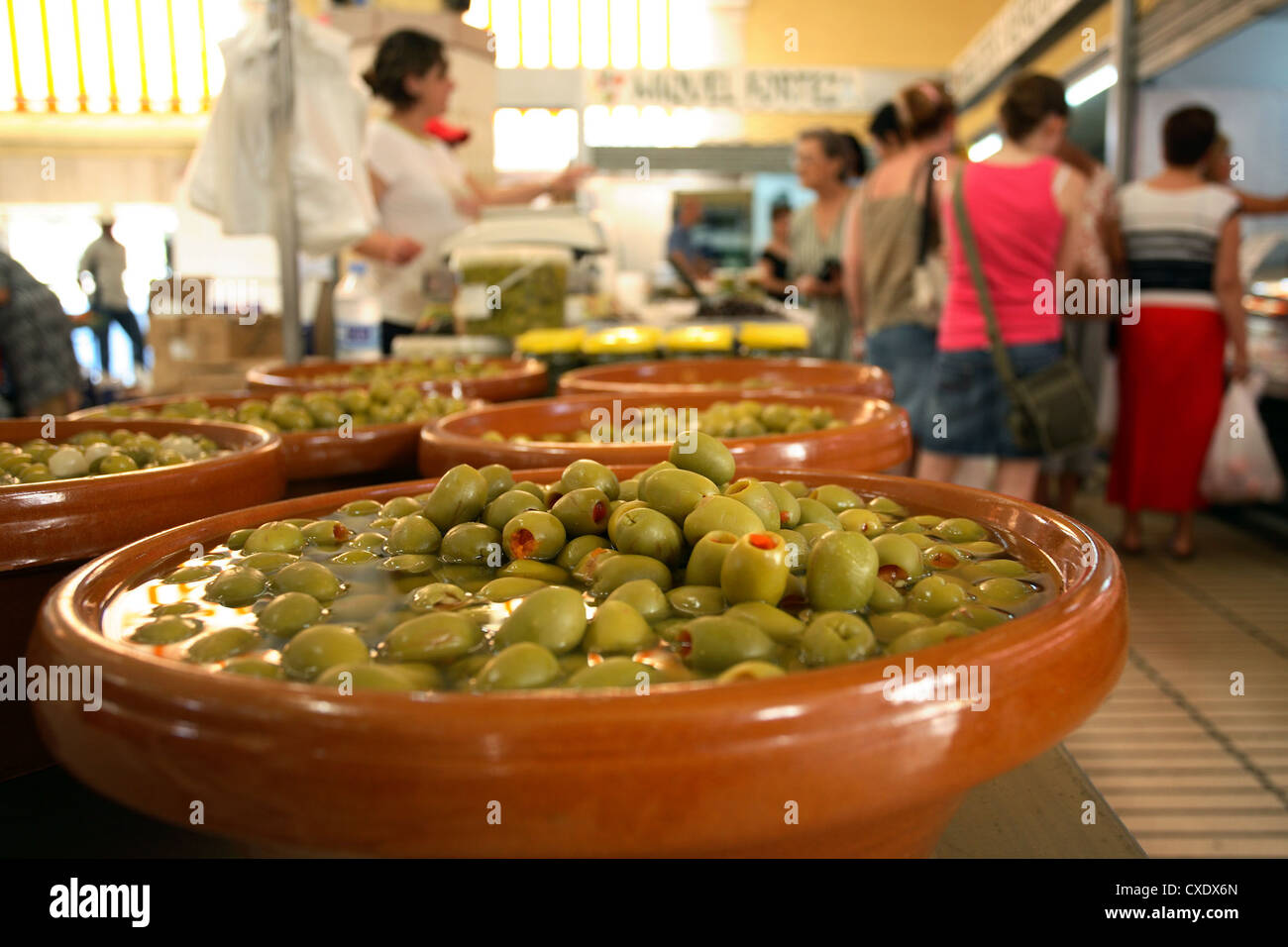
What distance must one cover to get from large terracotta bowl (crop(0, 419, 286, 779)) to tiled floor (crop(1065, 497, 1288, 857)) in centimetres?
195

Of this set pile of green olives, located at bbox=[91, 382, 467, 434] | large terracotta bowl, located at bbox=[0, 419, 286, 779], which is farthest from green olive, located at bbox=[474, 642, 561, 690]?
pile of green olives, located at bbox=[91, 382, 467, 434]

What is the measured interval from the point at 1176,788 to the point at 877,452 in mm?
1563

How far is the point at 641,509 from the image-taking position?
834 mm

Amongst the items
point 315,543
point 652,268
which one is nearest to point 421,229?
point 315,543

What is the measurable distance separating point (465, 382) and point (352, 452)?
0.56 metres

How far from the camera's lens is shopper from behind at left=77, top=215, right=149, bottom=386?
34.3ft

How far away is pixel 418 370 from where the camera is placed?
2.38 metres

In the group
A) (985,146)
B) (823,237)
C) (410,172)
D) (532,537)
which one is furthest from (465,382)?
(985,146)

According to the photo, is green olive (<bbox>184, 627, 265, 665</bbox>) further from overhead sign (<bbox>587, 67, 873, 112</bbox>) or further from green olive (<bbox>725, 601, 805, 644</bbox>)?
overhead sign (<bbox>587, 67, 873, 112</bbox>)

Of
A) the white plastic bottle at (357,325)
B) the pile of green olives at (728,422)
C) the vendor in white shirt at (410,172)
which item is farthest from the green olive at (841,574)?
the white plastic bottle at (357,325)

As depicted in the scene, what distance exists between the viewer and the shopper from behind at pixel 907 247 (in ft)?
12.1

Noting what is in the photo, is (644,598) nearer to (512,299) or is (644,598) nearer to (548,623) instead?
(548,623)

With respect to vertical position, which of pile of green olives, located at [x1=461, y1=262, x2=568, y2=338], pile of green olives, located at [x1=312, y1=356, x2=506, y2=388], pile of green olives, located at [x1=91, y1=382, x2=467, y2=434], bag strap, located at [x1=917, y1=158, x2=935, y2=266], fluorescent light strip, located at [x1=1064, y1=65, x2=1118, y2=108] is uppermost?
fluorescent light strip, located at [x1=1064, y1=65, x2=1118, y2=108]

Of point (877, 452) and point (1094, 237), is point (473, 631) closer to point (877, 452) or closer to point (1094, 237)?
point (877, 452)
